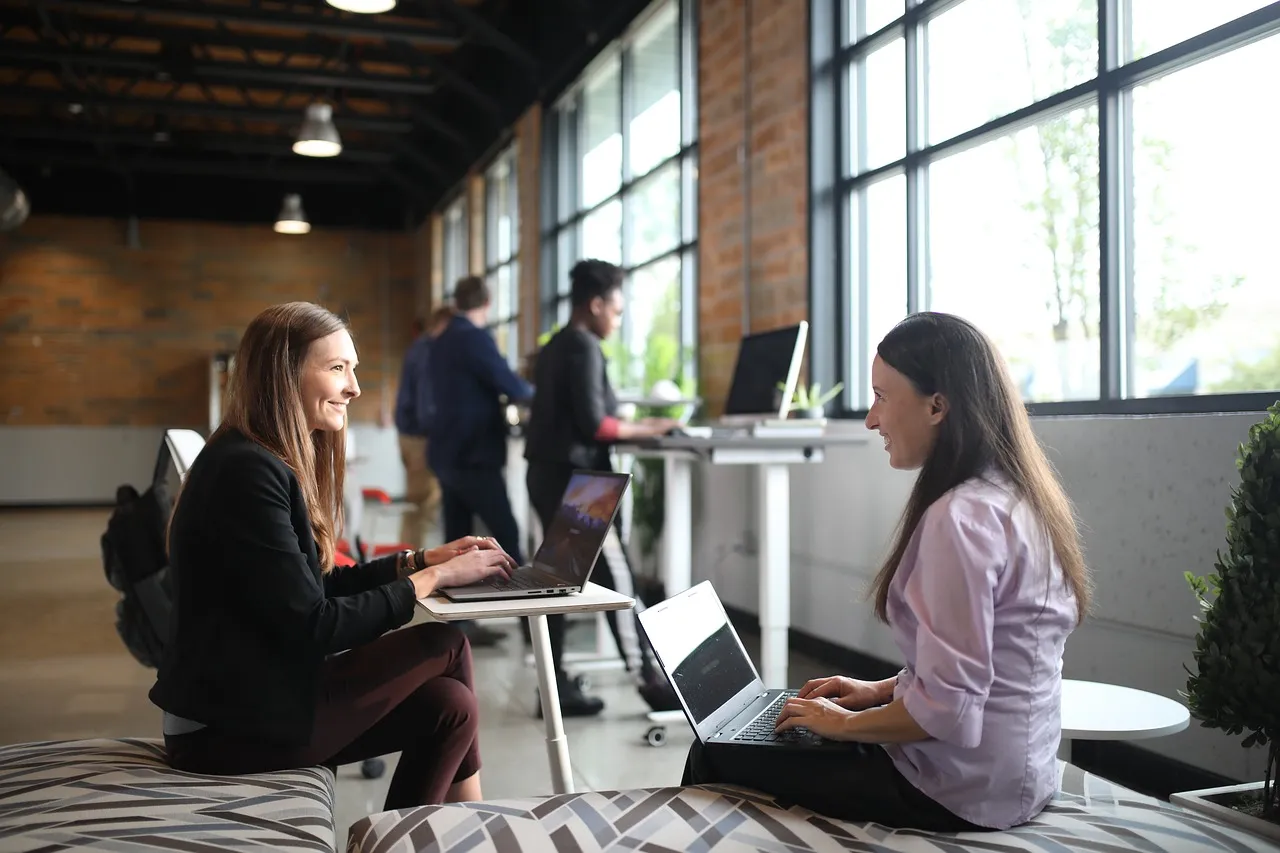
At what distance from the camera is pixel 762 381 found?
415 centimetres

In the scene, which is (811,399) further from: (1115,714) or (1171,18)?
(1115,714)

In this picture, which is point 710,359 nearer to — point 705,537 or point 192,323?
point 705,537

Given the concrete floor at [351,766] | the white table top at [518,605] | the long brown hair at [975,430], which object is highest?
the long brown hair at [975,430]

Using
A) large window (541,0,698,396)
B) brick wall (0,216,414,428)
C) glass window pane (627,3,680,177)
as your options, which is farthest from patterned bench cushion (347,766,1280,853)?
brick wall (0,216,414,428)

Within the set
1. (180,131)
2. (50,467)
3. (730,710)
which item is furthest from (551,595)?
(50,467)

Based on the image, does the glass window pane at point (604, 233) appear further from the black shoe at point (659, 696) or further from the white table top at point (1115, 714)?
the white table top at point (1115, 714)

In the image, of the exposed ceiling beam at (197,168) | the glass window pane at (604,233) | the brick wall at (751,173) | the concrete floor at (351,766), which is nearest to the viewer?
the concrete floor at (351,766)

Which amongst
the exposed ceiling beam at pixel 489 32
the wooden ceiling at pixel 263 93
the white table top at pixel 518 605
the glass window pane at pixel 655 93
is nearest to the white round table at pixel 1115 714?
the white table top at pixel 518 605

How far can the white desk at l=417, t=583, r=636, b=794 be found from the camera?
190 centimetres

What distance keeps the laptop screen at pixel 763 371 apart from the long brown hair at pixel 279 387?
2152 mm

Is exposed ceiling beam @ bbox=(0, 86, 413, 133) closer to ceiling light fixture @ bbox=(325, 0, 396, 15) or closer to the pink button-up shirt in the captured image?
ceiling light fixture @ bbox=(325, 0, 396, 15)

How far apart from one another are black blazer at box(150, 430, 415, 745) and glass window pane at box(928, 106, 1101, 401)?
240cm

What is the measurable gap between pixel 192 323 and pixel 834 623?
36.1 ft

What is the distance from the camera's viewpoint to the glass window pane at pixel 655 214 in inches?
248
